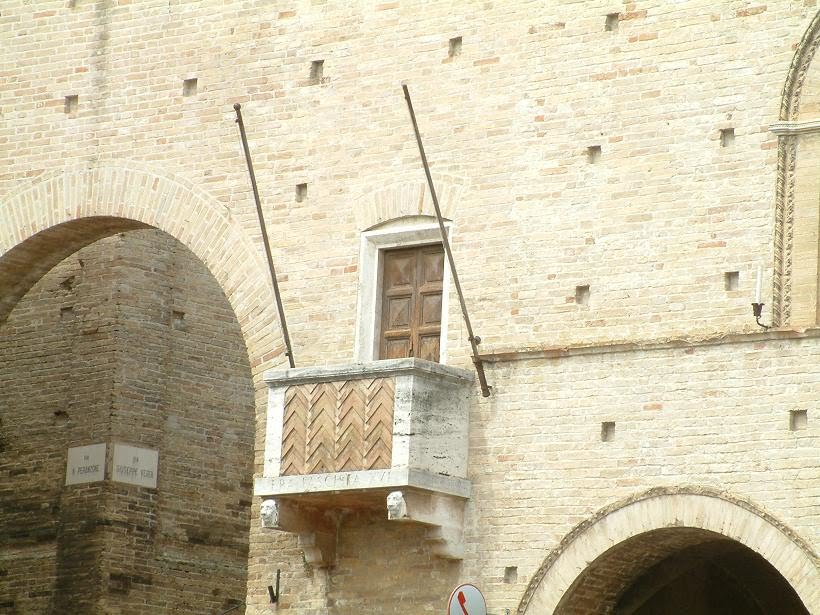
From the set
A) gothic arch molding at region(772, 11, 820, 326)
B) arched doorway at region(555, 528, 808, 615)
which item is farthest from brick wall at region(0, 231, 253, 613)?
gothic arch molding at region(772, 11, 820, 326)

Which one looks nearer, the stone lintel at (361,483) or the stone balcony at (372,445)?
the stone lintel at (361,483)

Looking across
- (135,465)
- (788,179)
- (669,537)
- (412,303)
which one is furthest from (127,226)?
(788,179)

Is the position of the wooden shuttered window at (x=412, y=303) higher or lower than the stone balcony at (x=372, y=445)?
higher

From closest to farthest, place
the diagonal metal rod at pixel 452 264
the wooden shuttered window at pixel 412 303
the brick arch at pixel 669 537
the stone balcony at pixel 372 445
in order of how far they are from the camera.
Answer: the brick arch at pixel 669 537, the stone balcony at pixel 372 445, the diagonal metal rod at pixel 452 264, the wooden shuttered window at pixel 412 303

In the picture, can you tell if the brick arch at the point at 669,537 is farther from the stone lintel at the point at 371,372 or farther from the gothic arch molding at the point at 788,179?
the stone lintel at the point at 371,372

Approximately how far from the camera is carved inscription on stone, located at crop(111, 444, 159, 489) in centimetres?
1736

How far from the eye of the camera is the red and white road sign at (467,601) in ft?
38.9

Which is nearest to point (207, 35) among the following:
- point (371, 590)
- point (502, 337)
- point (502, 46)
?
point (502, 46)

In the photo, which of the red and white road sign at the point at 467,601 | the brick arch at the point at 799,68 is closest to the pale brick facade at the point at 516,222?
the brick arch at the point at 799,68

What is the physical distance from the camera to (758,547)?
471 inches

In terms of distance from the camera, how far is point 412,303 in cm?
1397

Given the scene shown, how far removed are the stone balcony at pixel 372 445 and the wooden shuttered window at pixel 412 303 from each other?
0.66m

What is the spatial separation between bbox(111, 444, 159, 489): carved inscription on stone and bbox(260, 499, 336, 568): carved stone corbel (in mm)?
3985

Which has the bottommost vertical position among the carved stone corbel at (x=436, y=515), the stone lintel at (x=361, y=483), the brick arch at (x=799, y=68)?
the carved stone corbel at (x=436, y=515)
